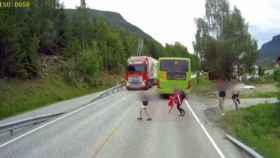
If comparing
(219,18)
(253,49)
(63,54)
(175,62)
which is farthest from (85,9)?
(175,62)

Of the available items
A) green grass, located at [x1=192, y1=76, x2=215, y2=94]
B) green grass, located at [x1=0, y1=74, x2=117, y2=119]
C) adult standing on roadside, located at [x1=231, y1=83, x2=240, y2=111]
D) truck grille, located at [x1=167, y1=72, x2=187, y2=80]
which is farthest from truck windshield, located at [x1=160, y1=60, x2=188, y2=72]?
green grass, located at [x1=0, y1=74, x2=117, y2=119]

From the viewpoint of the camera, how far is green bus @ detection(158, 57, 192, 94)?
123 ft

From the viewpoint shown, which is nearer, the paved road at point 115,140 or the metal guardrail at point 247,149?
the metal guardrail at point 247,149

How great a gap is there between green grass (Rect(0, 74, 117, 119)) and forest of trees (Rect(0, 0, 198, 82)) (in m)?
1.33

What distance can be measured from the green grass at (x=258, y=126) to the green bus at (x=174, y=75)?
323 inches

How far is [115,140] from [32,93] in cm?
2251

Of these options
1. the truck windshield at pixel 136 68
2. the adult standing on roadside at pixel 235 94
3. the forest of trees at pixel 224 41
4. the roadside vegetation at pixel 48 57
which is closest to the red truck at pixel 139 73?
the truck windshield at pixel 136 68

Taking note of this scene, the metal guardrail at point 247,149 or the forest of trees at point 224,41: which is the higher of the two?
the forest of trees at point 224,41

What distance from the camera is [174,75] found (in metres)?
37.8

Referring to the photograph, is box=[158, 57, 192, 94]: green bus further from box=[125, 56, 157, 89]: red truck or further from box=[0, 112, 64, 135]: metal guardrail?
box=[0, 112, 64, 135]: metal guardrail

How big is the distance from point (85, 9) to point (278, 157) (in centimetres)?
6020

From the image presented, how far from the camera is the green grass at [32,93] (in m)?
31.3

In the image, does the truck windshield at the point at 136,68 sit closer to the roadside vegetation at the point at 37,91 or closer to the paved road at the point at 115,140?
the roadside vegetation at the point at 37,91

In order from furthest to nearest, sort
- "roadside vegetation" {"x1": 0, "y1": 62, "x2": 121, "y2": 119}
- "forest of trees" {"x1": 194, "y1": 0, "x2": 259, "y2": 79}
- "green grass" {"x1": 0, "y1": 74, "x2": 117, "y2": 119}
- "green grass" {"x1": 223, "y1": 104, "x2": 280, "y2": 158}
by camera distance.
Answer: "forest of trees" {"x1": 194, "y1": 0, "x2": 259, "y2": 79}, "roadside vegetation" {"x1": 0, "y1": 62, "x2": 121, "y2": 119}, "green grass" {"x1": 0, "y1": 74, "x2": 117, "y2": 119}, "green grass" {"x1": 223, "y1": 104, "x2": 280, "y2": 158}
